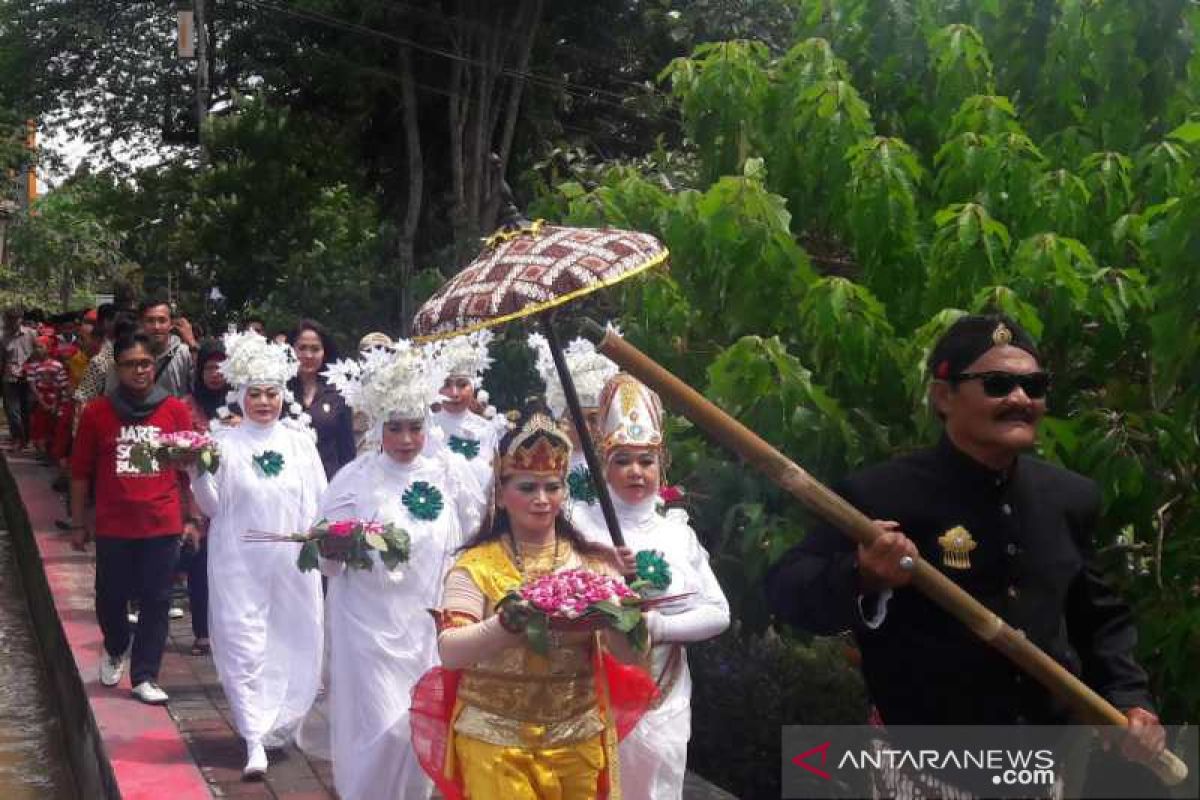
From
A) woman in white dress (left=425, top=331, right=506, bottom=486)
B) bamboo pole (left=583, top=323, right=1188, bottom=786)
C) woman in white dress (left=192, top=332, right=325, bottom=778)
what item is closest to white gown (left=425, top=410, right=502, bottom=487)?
woman in white dress (left=425, top=331, right=506, bottom=486)

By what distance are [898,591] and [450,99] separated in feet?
68.3

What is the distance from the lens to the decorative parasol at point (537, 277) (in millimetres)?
5008

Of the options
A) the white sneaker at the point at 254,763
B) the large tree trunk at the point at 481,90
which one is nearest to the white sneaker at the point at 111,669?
the white sneaker at the point at 254,763

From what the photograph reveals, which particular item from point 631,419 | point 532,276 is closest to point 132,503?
Result: point 631,419

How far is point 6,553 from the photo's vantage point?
17.0m

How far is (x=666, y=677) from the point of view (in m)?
6.33

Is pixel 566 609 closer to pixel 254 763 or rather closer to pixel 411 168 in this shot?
pixel 254 763

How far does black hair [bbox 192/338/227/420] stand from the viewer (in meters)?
11.1

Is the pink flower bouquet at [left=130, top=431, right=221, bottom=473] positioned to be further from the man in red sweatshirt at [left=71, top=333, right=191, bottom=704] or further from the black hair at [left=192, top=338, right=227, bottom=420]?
the black hair at [left=192, top=338, right=227, bottom=420]

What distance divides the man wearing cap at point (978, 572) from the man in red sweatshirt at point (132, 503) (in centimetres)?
585

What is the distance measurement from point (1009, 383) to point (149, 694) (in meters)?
6.31

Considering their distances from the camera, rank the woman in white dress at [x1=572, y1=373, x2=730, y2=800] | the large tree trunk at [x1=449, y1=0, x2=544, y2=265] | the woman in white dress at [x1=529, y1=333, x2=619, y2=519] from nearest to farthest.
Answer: the woman in white dress at [x1=572, y1=373, x2=730, y2=800] < the woman in white dress at [x1=529, y1=333, x2=619, y2=519] < the large tree trunk at [x1=449, y1=0, x2=544, y2=265]

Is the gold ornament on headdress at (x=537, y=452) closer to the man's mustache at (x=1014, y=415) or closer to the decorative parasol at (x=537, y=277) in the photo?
the decorative parasol at (x=537, y=277)

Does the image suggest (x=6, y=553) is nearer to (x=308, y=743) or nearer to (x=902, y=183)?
(x=308, y=743)
